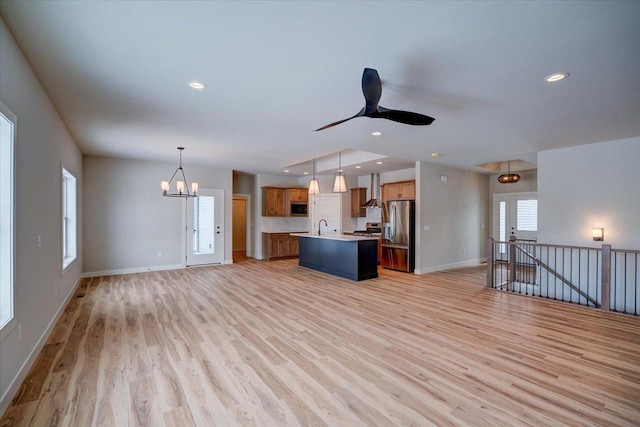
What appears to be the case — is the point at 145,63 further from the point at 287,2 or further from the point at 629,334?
the point at 629,334

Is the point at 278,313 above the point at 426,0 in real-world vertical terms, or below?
below

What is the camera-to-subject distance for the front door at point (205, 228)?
784cm

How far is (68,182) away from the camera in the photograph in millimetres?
5402

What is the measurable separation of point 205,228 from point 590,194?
8.32 m

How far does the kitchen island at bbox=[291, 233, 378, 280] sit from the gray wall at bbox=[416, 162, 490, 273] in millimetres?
1416

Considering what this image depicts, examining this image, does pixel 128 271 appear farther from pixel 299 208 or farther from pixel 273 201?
pixel 299 208

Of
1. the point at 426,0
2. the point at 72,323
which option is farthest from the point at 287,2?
the point at 72,323

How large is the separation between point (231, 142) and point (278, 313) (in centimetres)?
301

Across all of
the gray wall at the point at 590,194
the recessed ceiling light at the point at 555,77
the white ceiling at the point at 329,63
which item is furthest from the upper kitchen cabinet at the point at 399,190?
the recessed ceiling light at the point at 555,77

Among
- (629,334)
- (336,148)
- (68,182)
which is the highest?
(336,148)

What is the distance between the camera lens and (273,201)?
9.48m

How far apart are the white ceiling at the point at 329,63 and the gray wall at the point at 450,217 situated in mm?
2871

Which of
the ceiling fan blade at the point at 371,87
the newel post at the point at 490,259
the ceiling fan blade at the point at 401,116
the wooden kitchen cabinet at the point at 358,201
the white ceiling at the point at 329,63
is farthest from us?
the wooden kitchen cabinet at the point at 358,201

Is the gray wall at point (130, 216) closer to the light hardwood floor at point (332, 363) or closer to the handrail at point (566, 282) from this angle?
the light hardwood floor at point (332, 363)
